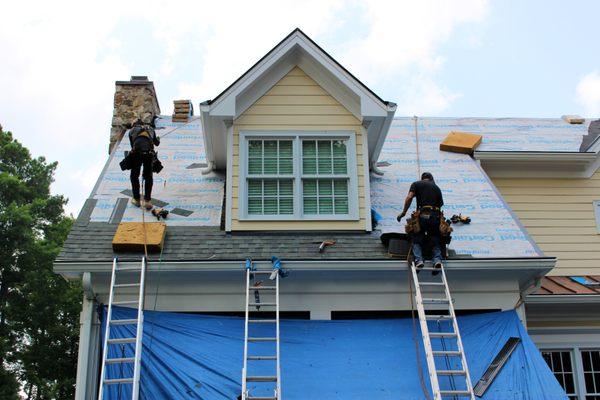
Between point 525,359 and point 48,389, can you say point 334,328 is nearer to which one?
point 525,359

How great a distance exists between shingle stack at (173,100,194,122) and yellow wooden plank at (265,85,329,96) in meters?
4.41

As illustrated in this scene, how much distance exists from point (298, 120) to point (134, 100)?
6072 millimetres

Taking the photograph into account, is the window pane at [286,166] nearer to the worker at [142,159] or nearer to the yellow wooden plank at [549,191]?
the worker at [142,159]

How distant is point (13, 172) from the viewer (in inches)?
1150

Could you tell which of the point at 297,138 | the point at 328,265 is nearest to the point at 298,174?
the point at 297,138

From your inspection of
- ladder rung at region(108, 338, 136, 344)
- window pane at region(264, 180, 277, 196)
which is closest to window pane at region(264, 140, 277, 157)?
window pane at region(264, 180, 277, 196)

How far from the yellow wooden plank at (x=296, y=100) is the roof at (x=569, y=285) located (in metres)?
4.44

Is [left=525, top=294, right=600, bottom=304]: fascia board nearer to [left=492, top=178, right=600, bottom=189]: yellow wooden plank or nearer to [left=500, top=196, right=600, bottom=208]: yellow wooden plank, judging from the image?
[left=500, top=196, right=600, bottom=208]: yellow wooden plank

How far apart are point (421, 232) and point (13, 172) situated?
25.3 m

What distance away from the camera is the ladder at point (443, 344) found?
7316mm

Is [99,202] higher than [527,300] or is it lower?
higher

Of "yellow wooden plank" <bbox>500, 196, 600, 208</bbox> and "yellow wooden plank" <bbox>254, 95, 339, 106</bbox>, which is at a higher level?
"yellow wooden plank" <bbox>254, 95, 339, 106</bbox>

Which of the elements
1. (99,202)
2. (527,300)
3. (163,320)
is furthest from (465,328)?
(99,202)

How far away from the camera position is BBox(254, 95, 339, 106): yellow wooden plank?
405 inches
